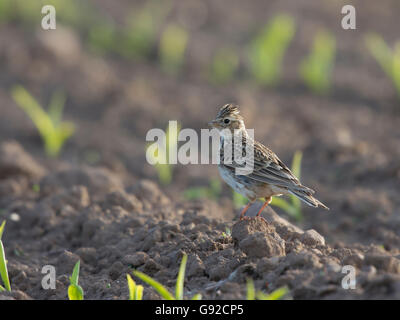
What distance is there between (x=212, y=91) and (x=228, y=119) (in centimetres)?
627

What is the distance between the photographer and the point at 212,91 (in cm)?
1285

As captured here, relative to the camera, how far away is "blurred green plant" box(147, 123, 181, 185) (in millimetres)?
8844

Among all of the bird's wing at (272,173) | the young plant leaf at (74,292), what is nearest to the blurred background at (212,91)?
the bird's wing at (272,173)

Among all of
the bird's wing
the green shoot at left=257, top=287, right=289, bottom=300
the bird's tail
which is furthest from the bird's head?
the green shoot at left=257, top=287, right=289, bottom=300

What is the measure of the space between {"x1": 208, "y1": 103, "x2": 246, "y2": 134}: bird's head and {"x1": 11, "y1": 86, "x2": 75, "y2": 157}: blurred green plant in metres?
3.74

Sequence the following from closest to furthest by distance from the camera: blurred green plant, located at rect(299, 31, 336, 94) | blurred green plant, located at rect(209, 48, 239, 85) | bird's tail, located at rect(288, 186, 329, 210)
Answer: bird's tail, located at rect(288, 186, 329, 210) < blurred green plant, located at rect(299, 31, 336, 94) < blurred green plant, located at rect(209, 48, 239, 85)

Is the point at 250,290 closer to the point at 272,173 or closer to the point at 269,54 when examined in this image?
the point at 272,173

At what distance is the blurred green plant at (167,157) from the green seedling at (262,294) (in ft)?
13.8

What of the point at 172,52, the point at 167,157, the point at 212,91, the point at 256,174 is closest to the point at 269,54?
the point at 212,91

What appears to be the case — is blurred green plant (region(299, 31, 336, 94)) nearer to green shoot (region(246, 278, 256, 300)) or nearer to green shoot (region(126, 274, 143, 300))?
green shoot (region(246, 278, 256, 300))

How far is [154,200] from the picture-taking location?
8195 millimetres

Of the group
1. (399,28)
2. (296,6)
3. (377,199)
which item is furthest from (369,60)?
(377,199)

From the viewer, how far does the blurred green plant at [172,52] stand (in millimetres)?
13445

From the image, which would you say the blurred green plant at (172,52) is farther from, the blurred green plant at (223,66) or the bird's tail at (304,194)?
the bird's tail at (304,194)
